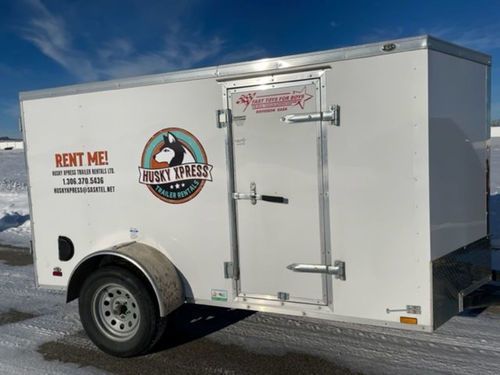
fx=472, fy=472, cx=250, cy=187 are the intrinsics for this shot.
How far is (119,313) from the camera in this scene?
457 centimetres

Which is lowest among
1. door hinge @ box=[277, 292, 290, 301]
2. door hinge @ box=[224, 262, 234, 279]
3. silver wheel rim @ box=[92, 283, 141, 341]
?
silver wheel rim @ box=[92, 283, 141, 341]

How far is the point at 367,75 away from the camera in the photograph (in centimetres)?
Answer: 362

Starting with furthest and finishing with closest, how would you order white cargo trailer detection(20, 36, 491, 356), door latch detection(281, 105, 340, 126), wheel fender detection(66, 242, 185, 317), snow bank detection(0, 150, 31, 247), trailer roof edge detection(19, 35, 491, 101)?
snow bank detection(0, 150, 31, 247) → wheel fender detection(66, 242, 185, 317) → door latch detection(281, 105, 340, 126) → white cargo trailer detection(20, 36, 491, 356) → trailer roof edge detection(19, 35, 491, 101)

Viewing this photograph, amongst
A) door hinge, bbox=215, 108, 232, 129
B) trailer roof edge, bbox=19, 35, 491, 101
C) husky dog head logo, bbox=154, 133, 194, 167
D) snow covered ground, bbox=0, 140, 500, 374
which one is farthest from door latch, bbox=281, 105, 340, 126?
snow covered ground, bbox=0, 140, 500, 374

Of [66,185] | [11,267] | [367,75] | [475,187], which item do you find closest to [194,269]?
[66,185]

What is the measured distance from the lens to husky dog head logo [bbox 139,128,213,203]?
14.3 feet

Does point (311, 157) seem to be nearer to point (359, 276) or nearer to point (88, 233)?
point (359, 276)

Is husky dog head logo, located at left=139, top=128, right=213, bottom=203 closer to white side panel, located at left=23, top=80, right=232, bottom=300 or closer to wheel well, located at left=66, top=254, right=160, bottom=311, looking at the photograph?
white side panel, located at left=23, top=80, right=232, bottom=300

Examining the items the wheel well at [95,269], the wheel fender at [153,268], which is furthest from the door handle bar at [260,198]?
the wheel well at [95,269]

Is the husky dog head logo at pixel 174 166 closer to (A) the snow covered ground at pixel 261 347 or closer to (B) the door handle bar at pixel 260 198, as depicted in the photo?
(B) the door handle bar at pixel 260 198

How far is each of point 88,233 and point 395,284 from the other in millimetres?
3110

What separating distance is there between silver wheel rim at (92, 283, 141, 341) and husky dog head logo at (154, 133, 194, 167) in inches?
50.1

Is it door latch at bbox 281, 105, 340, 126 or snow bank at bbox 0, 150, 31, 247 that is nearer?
door latch at bbox 281, 105, 340, 126

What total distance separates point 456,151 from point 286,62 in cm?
162
